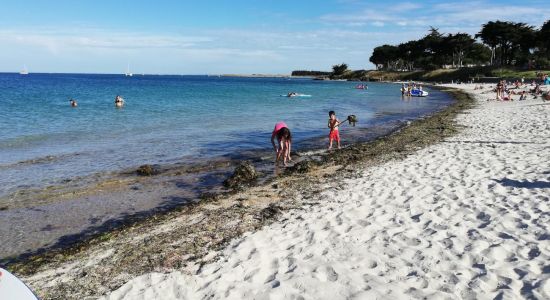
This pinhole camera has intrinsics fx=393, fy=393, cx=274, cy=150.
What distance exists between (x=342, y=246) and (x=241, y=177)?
6127mm

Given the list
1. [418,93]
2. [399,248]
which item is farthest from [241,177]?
[418,93]

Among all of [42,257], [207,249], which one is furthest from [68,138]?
[207,249]

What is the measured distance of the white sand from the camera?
4.96 m

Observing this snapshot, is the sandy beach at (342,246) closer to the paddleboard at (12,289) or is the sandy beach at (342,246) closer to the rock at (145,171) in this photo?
the paddleboard at (12,289)

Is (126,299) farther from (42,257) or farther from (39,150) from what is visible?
(39,150)

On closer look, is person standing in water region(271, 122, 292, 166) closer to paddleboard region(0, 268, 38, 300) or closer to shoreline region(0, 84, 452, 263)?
shoreline region(0, 84, 452, 263)

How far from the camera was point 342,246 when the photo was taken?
6.30m

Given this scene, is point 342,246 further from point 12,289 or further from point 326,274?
point 12,289

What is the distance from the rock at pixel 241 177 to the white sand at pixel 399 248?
3100 millimetres

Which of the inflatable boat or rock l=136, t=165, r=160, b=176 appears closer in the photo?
rock l=136, t=165, r=160, b=176

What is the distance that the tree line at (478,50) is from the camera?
295 ft

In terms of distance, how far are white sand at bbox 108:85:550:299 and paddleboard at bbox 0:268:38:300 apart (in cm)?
153

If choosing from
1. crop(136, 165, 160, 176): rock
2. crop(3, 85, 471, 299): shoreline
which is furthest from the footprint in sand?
crop(136, 165, 160, 176): rock

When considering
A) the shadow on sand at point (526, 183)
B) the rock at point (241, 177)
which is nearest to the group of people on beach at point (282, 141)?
the rock at point (241, 177)
